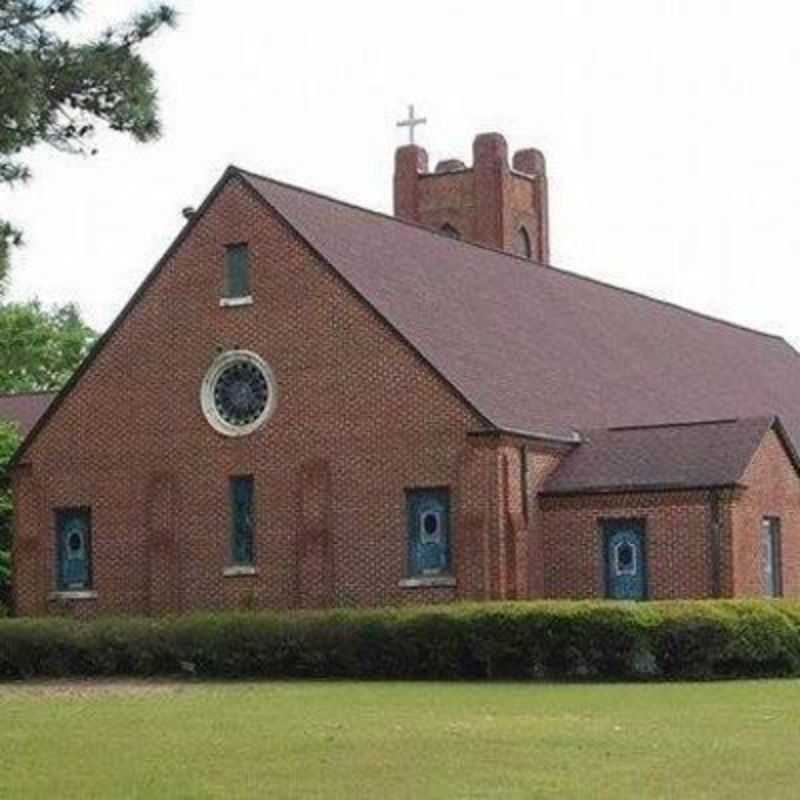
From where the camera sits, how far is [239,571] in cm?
4034

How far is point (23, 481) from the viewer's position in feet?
142

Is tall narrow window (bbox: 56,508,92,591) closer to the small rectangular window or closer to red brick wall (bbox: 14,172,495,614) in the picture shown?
red brick wall (bbox: 14,172,495,614)

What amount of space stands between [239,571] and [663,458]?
28.7 ft

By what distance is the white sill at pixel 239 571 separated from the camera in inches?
1583

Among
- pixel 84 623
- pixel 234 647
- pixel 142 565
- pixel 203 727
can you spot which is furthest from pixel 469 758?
pixel 142 565

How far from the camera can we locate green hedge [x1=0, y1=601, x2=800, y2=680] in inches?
1262

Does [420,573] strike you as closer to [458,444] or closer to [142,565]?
Answer: [458,444]

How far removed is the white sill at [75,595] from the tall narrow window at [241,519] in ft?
11.6

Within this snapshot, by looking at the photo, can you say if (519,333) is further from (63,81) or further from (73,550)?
(63,81)

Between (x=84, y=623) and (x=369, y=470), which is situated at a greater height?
(x=369, y=470)

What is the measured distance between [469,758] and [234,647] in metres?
16.0

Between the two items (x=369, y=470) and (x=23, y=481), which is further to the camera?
(x=23, y=481)

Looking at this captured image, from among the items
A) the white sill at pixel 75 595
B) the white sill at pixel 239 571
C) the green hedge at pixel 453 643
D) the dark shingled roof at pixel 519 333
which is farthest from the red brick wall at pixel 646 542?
the white sill at pixel 75 595

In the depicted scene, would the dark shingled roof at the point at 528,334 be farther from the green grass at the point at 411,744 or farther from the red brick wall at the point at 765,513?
the green grass at the point at 411,744
